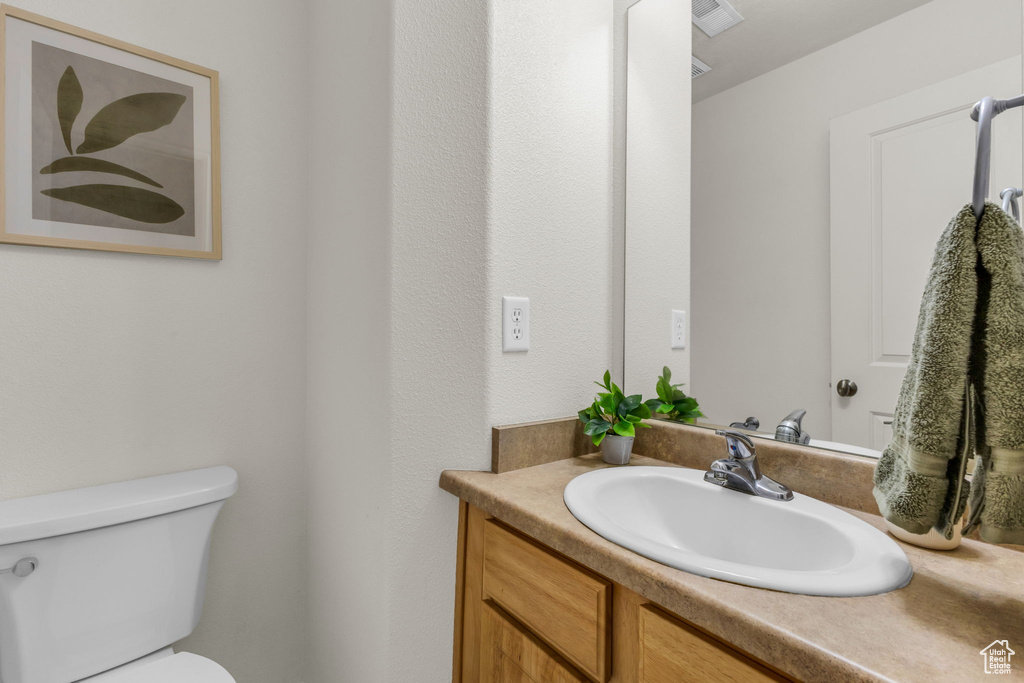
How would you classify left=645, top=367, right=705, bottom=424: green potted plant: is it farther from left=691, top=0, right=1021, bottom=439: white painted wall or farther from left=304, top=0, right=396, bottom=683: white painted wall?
left=304, top=0, right=396, bottom=683: white painted wall

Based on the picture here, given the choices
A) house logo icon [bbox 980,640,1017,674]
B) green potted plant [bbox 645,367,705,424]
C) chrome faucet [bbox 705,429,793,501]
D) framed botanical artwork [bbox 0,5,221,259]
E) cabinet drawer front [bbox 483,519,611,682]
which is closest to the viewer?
house logo icon [bbox 980,640,1017,674]

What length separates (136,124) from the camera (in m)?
1.17

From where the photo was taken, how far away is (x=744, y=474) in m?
0.85

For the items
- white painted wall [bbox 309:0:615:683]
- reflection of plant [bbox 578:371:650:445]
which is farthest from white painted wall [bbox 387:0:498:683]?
reflection of plant [bbox 578:371:650:445]

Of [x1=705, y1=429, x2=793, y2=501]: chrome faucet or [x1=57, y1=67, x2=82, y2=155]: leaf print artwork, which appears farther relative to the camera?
[x1=57, y1=67, x2=82, y2=155]: leaf print artwork

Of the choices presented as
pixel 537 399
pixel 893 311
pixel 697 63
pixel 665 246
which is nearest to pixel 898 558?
pixel 893 311

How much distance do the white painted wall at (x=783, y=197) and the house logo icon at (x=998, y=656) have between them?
47 centimetres

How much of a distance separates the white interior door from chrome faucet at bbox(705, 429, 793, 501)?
0.18 metres

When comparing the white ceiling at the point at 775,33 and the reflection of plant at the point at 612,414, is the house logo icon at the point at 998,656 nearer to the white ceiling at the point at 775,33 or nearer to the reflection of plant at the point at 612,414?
the reflection of plant at the point at 612,414

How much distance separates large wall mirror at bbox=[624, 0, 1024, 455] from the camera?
0.76m

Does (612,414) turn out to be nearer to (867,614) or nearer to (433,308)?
(433,308)

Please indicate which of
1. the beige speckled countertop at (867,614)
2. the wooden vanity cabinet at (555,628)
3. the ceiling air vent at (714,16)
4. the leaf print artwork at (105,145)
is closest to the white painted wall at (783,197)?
the ceiling air vent at (714,16)

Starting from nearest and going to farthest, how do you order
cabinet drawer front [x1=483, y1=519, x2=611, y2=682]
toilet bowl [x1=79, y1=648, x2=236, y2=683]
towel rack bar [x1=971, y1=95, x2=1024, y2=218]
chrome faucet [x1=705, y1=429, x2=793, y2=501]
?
towel rack bar [x1=971, y1=95, x2=1024, y2=218] → cabinet drawer front [x1=483, y1=519, x2=611, y2=682] → chrome faucet [x1=705, y1=429, x2=793, y2=501] → toilet bowl [x1=79, y1=648, x2=236, y2=683]

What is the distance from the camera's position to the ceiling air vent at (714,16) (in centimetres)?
109
